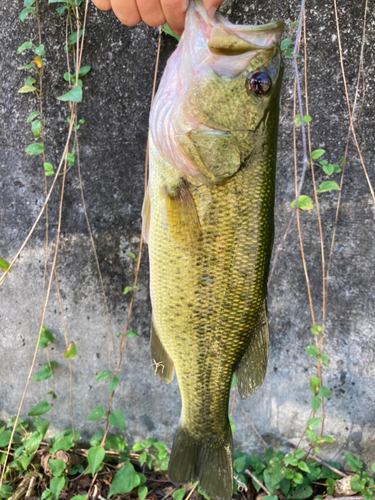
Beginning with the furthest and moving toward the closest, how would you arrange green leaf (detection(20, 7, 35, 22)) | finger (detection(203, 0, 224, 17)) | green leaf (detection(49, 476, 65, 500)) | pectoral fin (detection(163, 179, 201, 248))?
green leaf (detection(49, 476, 65, 500)), green leaf (detection(20, 7, 35, 22)), pectoral fin (detection(163, 179, 201, 248)), finger (detection(203, 0, 224, 17))

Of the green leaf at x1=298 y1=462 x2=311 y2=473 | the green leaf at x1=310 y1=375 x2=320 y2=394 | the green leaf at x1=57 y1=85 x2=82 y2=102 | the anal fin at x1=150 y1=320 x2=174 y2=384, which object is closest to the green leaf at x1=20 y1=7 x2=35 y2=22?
the green leaf at x1=57 y1=85 x2=82 y2=102

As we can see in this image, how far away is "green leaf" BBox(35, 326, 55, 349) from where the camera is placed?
224 centimetres

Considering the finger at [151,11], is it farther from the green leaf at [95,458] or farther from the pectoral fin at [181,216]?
the green leaf at [95,458]

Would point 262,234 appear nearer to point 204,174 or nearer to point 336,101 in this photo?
point 204,174

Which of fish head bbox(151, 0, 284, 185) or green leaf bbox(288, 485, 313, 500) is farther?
green leaf bbox(288, 485, 313, 500)

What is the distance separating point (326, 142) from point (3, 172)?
2011mm

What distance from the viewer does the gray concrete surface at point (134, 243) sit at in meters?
1.96

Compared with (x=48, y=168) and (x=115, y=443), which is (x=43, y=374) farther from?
(x=48, y=168)

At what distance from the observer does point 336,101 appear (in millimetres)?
1925

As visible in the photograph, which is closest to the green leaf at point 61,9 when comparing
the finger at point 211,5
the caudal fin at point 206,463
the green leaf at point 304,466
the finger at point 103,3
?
the finger at point 103,3

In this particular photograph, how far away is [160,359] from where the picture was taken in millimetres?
1561

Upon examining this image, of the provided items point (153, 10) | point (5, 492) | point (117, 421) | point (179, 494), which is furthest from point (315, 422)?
point (153, 10)

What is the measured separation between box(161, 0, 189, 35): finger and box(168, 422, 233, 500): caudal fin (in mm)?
1653

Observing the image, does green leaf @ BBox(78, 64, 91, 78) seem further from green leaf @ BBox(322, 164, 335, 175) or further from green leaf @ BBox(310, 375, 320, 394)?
green leaf @ BBox(310, 375, 320, 394)
